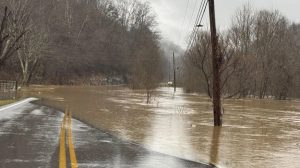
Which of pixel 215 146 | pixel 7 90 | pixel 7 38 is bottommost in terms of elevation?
pixel 215 146

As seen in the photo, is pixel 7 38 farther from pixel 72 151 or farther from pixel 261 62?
pixel 261 62

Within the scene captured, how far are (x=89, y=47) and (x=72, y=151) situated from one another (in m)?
99.5

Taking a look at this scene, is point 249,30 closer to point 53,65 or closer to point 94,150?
point 53,65

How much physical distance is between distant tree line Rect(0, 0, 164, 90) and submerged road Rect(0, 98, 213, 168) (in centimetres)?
5573

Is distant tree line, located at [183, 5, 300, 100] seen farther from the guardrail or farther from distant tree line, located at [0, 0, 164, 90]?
the guardrail

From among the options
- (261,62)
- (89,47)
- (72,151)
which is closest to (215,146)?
(72,151)

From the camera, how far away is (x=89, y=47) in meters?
108

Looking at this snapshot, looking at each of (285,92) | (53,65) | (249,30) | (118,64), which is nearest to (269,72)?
(285,92)

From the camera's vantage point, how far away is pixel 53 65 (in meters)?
93.2

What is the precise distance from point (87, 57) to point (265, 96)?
48.3 m

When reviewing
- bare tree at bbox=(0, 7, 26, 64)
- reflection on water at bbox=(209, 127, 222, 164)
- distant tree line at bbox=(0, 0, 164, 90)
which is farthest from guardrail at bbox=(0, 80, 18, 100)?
distant tree line at bbox=(0, 0, 164, 90)

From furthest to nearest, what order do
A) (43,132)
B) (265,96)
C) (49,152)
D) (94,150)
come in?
(265,96)
(43,132)
(94,150)
(49,152)

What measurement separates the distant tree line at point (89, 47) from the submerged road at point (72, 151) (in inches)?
2194

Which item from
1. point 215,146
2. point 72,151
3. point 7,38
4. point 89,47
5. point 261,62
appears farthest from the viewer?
point 89,47
